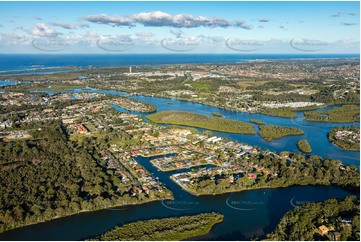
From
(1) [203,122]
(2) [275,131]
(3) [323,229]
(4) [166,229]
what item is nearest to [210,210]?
(4) [166,229]

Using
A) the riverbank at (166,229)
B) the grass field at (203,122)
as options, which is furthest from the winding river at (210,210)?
the grass field at (203,122)

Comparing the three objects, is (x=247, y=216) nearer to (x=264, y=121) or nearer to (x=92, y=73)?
(x=264, y=121)

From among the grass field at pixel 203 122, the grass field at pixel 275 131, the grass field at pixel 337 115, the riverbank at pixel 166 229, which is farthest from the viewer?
the grass field at pixel 337 115

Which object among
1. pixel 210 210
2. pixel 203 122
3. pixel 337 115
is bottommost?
pixel 210 210

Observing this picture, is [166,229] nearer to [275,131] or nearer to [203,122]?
[275,131]

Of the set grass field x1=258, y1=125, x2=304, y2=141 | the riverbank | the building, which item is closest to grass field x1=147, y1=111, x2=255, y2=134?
grass field x1=258, y1=125, x2=304, y2=141

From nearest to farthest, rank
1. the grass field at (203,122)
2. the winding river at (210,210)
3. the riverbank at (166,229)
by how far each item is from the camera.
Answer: the riverbank at (166,229), the winding river at (210,210), the grass field at (203,122)

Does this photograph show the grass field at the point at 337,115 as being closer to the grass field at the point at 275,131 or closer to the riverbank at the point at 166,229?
the grass field at the point at 275,131

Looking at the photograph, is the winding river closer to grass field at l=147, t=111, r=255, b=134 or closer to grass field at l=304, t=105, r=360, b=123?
grass field at l=147, t=111, r=255, b=134

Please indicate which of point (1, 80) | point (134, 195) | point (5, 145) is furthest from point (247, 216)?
point (1, 80)
